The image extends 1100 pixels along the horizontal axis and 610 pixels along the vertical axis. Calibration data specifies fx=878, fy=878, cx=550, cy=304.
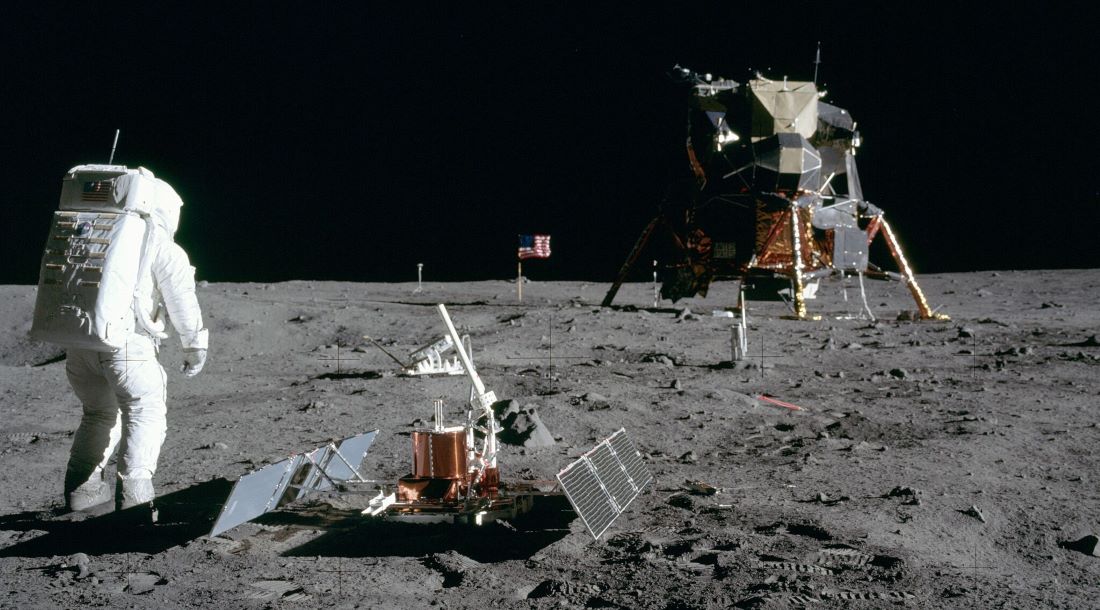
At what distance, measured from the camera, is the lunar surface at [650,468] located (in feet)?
7.87

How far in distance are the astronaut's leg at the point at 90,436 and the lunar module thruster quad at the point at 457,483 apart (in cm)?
80

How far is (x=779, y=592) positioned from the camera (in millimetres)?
2289

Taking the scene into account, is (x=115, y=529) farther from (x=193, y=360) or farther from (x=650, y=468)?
(x=650, y=468)

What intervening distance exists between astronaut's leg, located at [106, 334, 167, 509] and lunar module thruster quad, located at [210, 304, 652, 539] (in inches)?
22.5

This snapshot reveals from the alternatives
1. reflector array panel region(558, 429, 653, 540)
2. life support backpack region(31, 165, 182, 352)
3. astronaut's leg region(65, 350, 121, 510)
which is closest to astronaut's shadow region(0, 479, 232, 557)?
astronaut's leg region(65, 350, 121, 510)

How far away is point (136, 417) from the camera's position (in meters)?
3.07

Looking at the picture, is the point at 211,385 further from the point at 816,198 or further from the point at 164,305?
the point at 816,198

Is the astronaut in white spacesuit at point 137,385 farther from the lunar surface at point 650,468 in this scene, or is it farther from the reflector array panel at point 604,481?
the reflector array panel at point 604,481

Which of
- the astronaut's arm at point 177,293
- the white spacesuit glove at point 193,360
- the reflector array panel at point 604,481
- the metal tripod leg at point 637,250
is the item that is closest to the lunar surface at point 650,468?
the reflector array panel at point 604,481

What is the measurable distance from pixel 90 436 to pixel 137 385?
322mm

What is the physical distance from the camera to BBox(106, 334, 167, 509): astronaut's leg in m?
3.04

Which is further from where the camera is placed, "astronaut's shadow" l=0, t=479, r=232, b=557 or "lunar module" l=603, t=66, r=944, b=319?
"lunar module" l=603, t=66, r=944, b=319

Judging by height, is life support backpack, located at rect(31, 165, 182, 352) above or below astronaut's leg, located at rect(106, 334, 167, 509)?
above

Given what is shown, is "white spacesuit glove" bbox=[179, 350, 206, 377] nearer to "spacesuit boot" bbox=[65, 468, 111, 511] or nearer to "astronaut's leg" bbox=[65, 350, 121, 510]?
"astronaut's leg" bbox=[65, 350, 121, 510]
